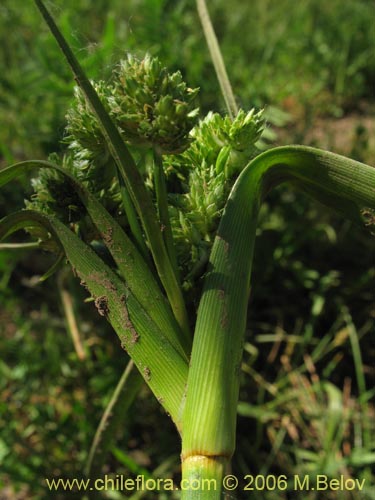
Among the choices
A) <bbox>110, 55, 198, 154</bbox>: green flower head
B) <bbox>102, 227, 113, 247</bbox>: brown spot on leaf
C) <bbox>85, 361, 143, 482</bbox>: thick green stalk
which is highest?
<bbox>110, 55, 198, 154</bbox>: green flower head

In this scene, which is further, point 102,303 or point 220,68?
point 220,68

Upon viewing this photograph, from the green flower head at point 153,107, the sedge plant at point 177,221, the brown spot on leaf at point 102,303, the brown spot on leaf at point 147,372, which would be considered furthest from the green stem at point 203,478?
the green flower head at point 153,107

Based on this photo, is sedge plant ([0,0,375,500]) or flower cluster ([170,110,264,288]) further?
flower cluster ([170,110,264,288])

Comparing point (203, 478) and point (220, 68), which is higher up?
point (220, 68)

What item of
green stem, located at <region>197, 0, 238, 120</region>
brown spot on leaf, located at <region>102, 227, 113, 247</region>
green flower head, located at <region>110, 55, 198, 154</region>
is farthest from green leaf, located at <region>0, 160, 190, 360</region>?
green stem, located at <region>197, 0, 238, 120</region>

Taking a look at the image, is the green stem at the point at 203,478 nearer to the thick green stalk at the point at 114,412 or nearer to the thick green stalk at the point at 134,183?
the thick green stalk at the point at 134,183

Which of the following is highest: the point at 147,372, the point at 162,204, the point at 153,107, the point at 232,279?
the point at 153,107

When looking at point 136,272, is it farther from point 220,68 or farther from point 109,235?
point 220,68

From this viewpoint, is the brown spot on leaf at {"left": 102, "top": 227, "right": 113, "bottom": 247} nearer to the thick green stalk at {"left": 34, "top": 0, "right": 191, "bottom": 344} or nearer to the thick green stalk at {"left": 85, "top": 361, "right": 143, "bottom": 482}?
the thick green stalk at {"left": 34, "top": 0, "right": 191, "bottom": 344}

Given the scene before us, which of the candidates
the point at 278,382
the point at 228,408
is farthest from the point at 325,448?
the point at 228,408

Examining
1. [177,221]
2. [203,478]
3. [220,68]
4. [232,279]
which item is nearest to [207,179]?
[177,221]
